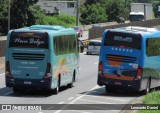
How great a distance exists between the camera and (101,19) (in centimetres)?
13100

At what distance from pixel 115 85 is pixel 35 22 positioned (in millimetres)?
62106

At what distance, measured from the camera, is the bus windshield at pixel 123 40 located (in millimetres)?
26031

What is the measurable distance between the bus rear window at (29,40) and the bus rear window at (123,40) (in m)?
3.11

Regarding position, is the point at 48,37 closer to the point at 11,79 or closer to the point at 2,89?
the point at 11,79

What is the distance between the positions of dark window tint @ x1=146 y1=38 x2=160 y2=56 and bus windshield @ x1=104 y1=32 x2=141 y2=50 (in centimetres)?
76

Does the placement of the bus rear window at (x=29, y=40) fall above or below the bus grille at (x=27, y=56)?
above

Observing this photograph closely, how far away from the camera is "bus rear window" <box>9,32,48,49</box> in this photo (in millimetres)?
25000

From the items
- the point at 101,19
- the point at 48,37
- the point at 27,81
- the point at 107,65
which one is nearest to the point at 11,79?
the point at 27,81

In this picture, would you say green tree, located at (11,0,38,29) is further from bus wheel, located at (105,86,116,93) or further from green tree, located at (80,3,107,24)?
bus wheel, located at (105,86,116,93)

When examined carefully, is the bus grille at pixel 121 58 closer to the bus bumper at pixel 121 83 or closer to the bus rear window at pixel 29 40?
the bus bumper at pixel 121 83

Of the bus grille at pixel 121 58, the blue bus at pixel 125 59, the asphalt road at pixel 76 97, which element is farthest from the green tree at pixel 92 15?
the bus grille at pixel 121 58

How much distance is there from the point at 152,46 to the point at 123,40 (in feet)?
6.35

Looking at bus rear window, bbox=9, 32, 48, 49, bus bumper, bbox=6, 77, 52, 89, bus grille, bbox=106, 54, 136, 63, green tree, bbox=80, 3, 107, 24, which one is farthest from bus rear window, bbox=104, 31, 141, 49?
green tree, bbox=80, 3, 107, 24

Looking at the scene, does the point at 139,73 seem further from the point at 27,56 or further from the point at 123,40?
the point at 27,56
